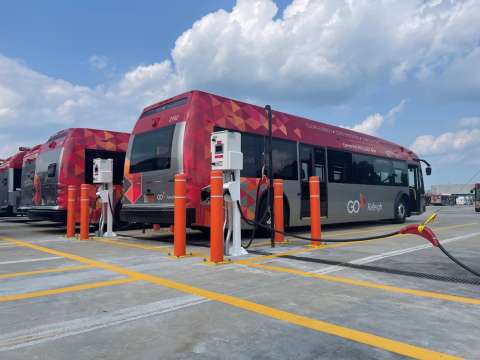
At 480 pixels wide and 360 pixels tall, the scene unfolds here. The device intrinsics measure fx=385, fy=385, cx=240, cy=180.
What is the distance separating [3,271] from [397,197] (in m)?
13.4

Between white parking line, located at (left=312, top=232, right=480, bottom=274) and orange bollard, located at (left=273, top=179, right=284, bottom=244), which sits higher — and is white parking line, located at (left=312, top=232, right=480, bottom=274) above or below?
below

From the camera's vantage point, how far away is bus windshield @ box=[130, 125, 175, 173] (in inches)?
333

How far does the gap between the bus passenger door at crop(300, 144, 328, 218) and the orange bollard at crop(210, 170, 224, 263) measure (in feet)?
15.8

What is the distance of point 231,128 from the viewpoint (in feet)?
29.3

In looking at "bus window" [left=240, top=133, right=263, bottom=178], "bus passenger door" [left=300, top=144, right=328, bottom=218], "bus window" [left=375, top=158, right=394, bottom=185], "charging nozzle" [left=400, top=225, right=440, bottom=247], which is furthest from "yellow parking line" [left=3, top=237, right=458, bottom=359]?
"bus window" [left=375, top=158, right=394, bottom=185]

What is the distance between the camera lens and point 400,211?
49.9ft

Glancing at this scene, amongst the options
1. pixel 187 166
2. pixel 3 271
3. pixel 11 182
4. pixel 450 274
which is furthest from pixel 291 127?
pixel 11 182

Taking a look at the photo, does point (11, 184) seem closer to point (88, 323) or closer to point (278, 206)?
point (278, 206)

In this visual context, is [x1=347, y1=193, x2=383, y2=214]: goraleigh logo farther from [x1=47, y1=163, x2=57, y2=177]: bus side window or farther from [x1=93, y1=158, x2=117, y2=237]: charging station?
[x1=47, y1=163, x2=57, y2=177]: bus side window

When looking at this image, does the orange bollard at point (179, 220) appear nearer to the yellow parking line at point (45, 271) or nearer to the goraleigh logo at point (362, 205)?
the yellow parking line at point (45, 271)

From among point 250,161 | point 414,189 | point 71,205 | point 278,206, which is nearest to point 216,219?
point 278,206

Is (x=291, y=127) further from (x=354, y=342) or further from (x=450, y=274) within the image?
(x=354, y=342)

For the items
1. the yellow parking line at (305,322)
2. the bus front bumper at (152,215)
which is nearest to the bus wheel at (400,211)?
the bus front bumper at (152,215)

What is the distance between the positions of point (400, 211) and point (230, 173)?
35.0 ft
